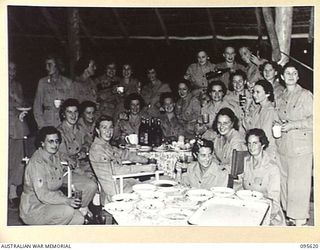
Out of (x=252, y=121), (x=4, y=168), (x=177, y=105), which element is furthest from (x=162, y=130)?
(x=4, y=168)

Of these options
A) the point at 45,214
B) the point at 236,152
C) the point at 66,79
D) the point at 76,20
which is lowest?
the point at 45,214

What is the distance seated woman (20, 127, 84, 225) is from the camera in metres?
1.15

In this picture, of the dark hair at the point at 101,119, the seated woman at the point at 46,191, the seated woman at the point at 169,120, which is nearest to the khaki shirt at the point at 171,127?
the seated woman at the point at 169,120

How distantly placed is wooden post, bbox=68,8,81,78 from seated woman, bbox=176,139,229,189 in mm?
285

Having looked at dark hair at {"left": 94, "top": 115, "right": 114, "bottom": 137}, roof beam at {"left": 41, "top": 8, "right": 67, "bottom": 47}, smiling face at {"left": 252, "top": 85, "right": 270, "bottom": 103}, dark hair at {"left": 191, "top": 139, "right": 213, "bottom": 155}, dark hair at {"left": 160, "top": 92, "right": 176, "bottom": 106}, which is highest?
roof beam at {"left": 41, "top": 8, "right": 67, "bottom": 47}

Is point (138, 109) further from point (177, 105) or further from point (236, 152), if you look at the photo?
point (236, 152)

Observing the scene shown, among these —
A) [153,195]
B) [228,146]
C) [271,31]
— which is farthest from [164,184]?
[271,31]

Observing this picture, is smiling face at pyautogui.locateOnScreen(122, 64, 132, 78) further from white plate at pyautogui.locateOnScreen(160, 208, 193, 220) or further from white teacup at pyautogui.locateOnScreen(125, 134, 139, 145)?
white plate at pyautogui.locateOnScreen(160, 208, 193, 220)

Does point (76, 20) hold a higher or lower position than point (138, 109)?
higher

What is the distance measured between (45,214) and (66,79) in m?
0.26

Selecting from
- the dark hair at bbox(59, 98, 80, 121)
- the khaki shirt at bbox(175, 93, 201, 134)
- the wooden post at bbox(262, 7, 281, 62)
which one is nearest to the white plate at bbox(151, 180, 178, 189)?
the khaki shirt at bbox(175, 93, 201, 134)

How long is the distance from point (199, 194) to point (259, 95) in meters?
0.23

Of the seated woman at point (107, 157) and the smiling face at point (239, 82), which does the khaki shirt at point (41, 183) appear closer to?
the seated woman at point (107, 157)

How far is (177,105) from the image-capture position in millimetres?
1205
